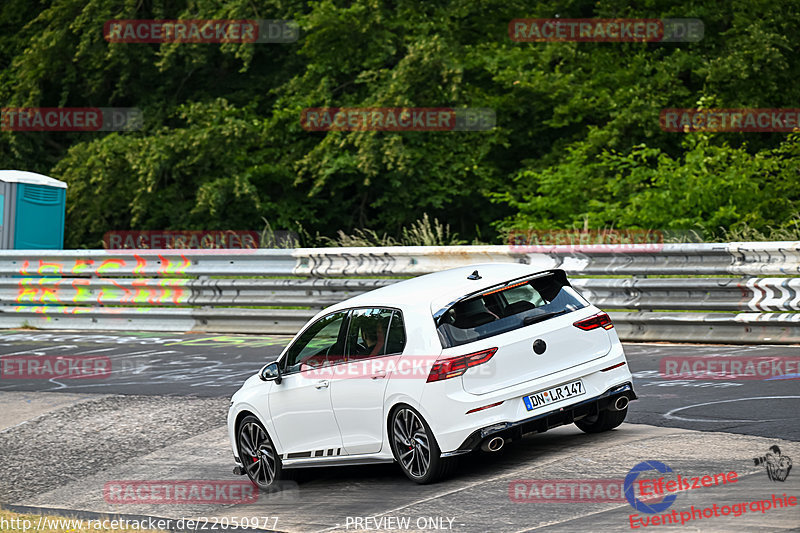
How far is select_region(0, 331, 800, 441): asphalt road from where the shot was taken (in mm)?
8914

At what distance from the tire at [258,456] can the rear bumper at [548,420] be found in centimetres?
188

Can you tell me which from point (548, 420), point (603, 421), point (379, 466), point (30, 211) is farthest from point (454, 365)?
point (30, 211)

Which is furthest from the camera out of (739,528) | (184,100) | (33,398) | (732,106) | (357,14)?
(184,100)

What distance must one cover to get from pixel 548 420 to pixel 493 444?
0.48m

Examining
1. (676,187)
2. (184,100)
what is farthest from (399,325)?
(184,100)

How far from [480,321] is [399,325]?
59cm

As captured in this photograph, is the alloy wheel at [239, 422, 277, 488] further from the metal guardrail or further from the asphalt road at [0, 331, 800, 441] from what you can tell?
the metal guardrail

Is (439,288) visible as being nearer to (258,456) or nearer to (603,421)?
(603,421)

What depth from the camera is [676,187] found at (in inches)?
768

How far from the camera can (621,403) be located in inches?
327

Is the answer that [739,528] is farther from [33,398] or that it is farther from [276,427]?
[33,398]

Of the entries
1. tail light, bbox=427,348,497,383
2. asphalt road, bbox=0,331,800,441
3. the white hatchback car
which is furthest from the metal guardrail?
tail light, bbox=427,348,497,383

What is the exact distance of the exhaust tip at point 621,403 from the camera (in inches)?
325

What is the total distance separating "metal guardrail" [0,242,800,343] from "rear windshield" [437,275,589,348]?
382 centimetres
